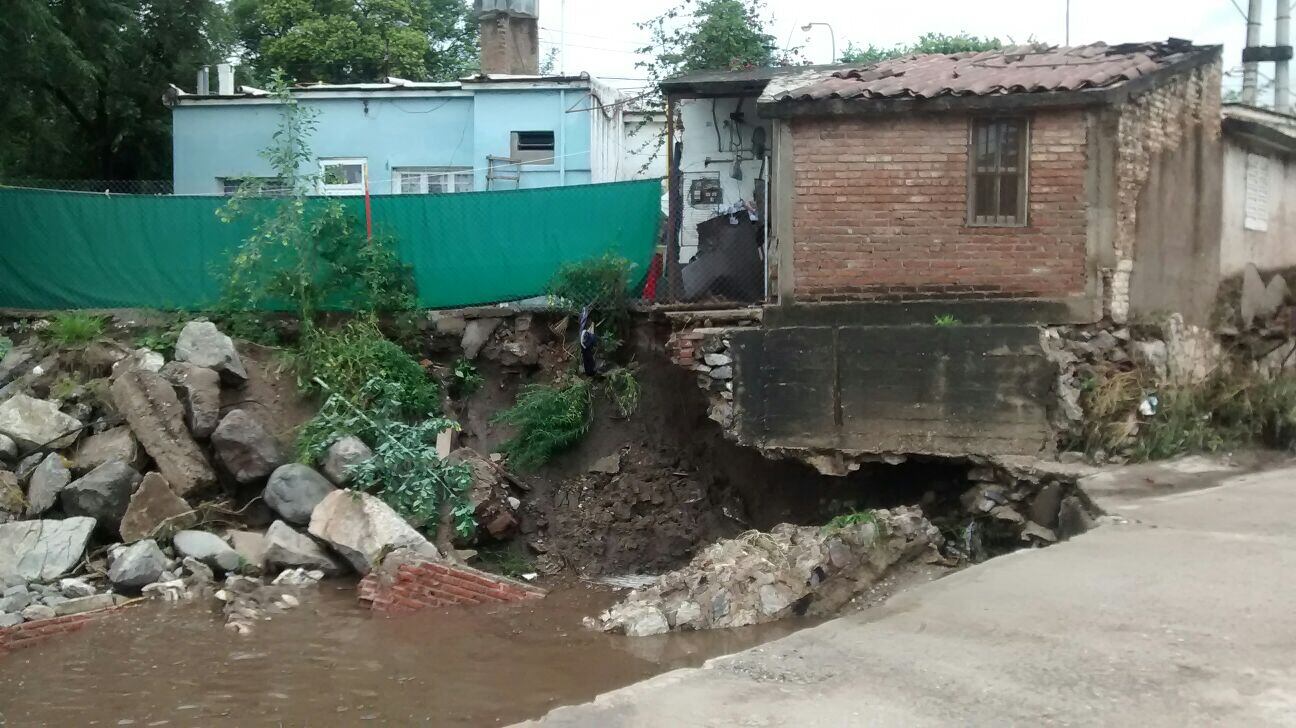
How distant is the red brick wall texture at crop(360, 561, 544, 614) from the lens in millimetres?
8805

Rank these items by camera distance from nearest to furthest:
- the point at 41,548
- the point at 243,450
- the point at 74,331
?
the point at 41,548 < the point at 243,450 < the point at 74,331

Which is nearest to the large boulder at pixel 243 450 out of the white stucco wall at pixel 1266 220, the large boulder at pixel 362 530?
the large boulder at pixel 362 530

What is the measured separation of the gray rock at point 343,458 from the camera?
33.7 ft

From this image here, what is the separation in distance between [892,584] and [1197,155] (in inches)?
229

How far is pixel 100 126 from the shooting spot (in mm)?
18906

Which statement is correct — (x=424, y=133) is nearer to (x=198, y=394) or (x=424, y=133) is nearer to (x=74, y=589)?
(x=198, y=394)

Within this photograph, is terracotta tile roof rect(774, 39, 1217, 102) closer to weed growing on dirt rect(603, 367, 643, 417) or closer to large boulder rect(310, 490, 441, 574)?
weed growing on dirt rect(603, 367, 643, 417)

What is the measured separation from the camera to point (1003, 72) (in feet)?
31.7

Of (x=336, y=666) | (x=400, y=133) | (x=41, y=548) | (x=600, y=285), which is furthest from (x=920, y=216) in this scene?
(x=400, y=133)

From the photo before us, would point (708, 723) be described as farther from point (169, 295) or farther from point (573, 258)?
point (169, 295)

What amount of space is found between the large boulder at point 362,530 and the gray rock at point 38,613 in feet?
7.21

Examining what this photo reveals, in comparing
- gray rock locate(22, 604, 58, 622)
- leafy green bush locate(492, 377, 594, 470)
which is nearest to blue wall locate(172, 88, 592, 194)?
leafy green bush locate(492, 377, 594, 470)

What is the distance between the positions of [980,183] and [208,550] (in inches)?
305

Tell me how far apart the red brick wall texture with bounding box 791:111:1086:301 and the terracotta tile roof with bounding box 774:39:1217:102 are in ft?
0.89
